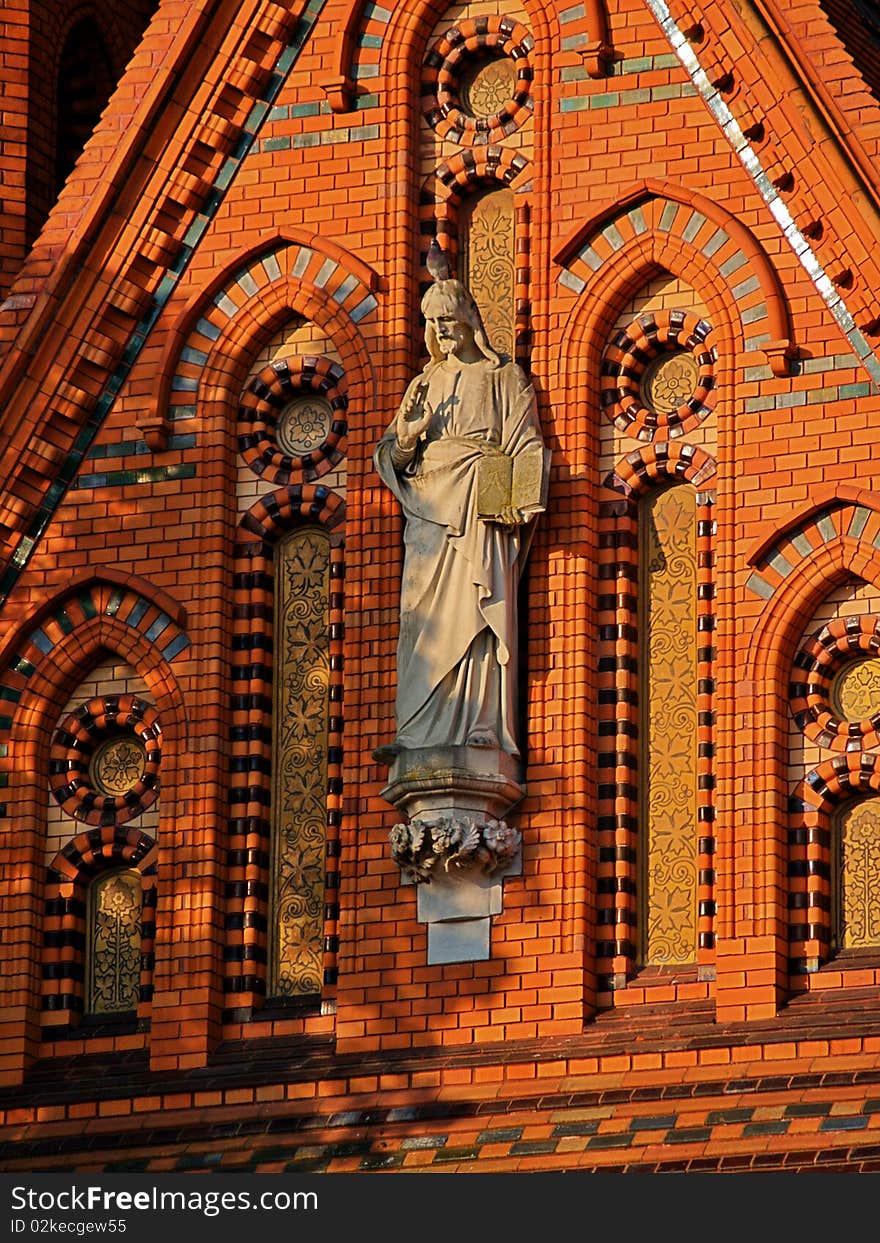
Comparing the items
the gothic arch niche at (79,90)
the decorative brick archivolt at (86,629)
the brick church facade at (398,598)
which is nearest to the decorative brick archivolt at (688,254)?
the brick church facade at (398,598)

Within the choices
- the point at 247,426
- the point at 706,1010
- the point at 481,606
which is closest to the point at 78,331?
the point at 247,426

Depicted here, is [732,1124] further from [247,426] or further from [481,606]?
[247,426]

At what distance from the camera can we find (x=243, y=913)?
24703 millimetres

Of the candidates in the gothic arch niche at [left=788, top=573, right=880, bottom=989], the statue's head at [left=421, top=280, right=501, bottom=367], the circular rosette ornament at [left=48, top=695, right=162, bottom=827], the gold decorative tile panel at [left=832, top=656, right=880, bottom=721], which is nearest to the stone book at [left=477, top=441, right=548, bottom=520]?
the statue's head at [left=421, top=280, right=501, bottom=367]

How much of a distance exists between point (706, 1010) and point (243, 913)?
7.63 feet

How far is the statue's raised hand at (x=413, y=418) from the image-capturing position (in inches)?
968

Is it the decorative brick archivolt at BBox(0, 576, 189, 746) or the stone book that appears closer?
the stone book

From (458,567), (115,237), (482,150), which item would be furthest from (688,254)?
(115,237)

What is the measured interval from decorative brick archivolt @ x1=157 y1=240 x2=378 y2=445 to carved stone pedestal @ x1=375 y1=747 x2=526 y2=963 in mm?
2167

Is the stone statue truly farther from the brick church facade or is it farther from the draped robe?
the brick church facade

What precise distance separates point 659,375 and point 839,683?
1791 mm

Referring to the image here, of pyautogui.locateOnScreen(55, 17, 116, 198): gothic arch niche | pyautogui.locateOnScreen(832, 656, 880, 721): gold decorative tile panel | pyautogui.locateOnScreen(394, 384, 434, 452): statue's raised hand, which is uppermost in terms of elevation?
pyautogui.locateOnScreen(55, 17, 116, 198): gothic arch niche

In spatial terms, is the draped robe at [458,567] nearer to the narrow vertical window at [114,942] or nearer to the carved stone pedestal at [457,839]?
the carved stone pedestal at [457,839]

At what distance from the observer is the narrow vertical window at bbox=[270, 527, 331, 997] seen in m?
24.7
